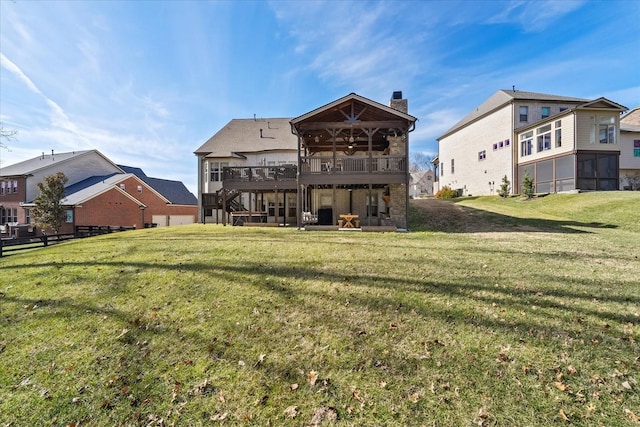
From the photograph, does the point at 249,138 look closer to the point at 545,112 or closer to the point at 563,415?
the point at 563,415

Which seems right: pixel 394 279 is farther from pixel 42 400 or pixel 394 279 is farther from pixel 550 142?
pixel 550 142

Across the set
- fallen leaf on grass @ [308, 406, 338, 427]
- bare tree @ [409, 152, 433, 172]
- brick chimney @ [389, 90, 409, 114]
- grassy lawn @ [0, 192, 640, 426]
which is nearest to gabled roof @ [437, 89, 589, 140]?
brick chimney @ [389, 90, 409, 114]

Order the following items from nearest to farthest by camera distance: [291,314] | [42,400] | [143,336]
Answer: [42,400], [143,336], [291,314]

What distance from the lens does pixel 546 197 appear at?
22422 millimetres

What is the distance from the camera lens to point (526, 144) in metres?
26.0

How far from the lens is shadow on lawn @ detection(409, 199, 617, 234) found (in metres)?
13.6

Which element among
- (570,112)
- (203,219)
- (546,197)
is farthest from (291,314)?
(570,112)

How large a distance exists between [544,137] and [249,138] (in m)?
25.3

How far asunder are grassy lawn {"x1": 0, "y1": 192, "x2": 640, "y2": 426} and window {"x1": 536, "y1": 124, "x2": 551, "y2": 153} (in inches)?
816

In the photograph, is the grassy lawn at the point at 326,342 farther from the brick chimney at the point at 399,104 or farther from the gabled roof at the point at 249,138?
the gabled roof at the point at 249,138

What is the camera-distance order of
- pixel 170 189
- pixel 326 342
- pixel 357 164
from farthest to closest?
pixel 170 189, pixel 357 164, pixel 326 342

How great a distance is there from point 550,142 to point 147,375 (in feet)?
99.5

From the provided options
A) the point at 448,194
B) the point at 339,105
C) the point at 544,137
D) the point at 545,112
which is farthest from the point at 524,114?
the point at 339,105

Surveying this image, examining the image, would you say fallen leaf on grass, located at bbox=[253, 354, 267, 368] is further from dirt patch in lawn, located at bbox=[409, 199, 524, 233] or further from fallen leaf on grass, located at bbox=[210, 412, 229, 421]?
dirt patch in lawn, located at bbox=[409, 199, 524, 233]
